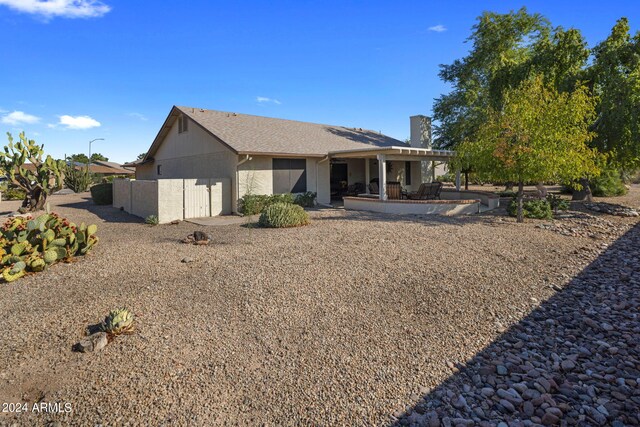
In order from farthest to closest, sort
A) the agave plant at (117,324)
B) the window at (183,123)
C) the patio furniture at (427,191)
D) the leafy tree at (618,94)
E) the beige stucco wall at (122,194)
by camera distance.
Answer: the window at (183,123) < the beige stucco wall at (122,194) < the patio furniture at (427,191) < the leafy tree at (618,94) < the agave plant at (117,324)

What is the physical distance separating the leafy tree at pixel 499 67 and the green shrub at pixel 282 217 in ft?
33.2

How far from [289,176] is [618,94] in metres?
14.0

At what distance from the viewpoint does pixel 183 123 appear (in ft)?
63.9

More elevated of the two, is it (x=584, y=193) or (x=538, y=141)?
(x=538, y=141)

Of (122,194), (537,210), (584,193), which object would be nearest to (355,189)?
(537,210)

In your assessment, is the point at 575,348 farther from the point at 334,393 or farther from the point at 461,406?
the point at 334,393

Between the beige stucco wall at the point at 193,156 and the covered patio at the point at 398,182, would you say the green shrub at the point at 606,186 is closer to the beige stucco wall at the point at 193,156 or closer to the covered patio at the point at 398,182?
the covered patio at the point at 398,182

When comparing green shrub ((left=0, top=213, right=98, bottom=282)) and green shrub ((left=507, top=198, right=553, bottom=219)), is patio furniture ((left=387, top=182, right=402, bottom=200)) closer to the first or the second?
green shrub ((left=507, top=198, right=553, bottom=219))

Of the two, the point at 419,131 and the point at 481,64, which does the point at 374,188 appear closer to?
the point at 419,131

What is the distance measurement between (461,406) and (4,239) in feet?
28.3

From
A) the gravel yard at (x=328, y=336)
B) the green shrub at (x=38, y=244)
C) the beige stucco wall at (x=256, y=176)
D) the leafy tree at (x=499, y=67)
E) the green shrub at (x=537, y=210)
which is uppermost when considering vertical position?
the leafy tree at (x=499, y=67)

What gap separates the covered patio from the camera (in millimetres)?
15320

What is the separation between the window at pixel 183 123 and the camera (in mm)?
19153

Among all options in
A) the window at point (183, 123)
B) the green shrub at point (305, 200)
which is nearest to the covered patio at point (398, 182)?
the green shrub at point (305, 200)
